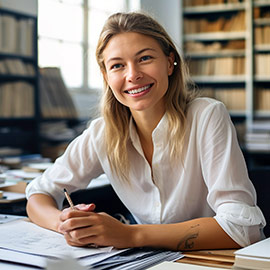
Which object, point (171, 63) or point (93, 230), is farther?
point (171, 63)

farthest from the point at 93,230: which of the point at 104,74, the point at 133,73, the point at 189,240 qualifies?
the point at 104,74

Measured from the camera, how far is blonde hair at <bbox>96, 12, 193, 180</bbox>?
5.37 ft

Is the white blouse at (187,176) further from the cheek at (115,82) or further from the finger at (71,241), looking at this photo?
the finger at (71,241)

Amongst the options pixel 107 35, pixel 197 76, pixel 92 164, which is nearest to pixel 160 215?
pixel 92 164

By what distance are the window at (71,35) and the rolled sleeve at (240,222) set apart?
13.7 ft

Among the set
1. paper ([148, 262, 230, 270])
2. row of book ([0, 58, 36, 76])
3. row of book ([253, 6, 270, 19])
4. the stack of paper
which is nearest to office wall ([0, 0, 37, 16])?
row of book ([0, 58, 36, 76])

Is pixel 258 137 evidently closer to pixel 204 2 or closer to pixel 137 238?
pixel 204 2

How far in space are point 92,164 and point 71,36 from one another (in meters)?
4.18

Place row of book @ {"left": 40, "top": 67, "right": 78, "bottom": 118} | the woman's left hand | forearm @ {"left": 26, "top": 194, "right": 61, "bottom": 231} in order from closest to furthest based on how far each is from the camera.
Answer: the woman's left hand → forearm @ {"left": 26, "top": 194, "right": 61, "bottom": 231} → row of book @ {"left": 40, "top": 67, "right": 78, "bottom": 118}

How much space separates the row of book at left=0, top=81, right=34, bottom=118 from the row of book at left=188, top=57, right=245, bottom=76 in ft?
8.04

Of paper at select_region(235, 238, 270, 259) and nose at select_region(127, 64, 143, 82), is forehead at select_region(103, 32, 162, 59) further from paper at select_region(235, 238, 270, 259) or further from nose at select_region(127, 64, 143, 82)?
paper at select_region(235, 238, 270, 259)

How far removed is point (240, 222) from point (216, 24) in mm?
5204

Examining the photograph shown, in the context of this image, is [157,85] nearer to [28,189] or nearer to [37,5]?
[28,189]

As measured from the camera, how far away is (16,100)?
4641 mm
